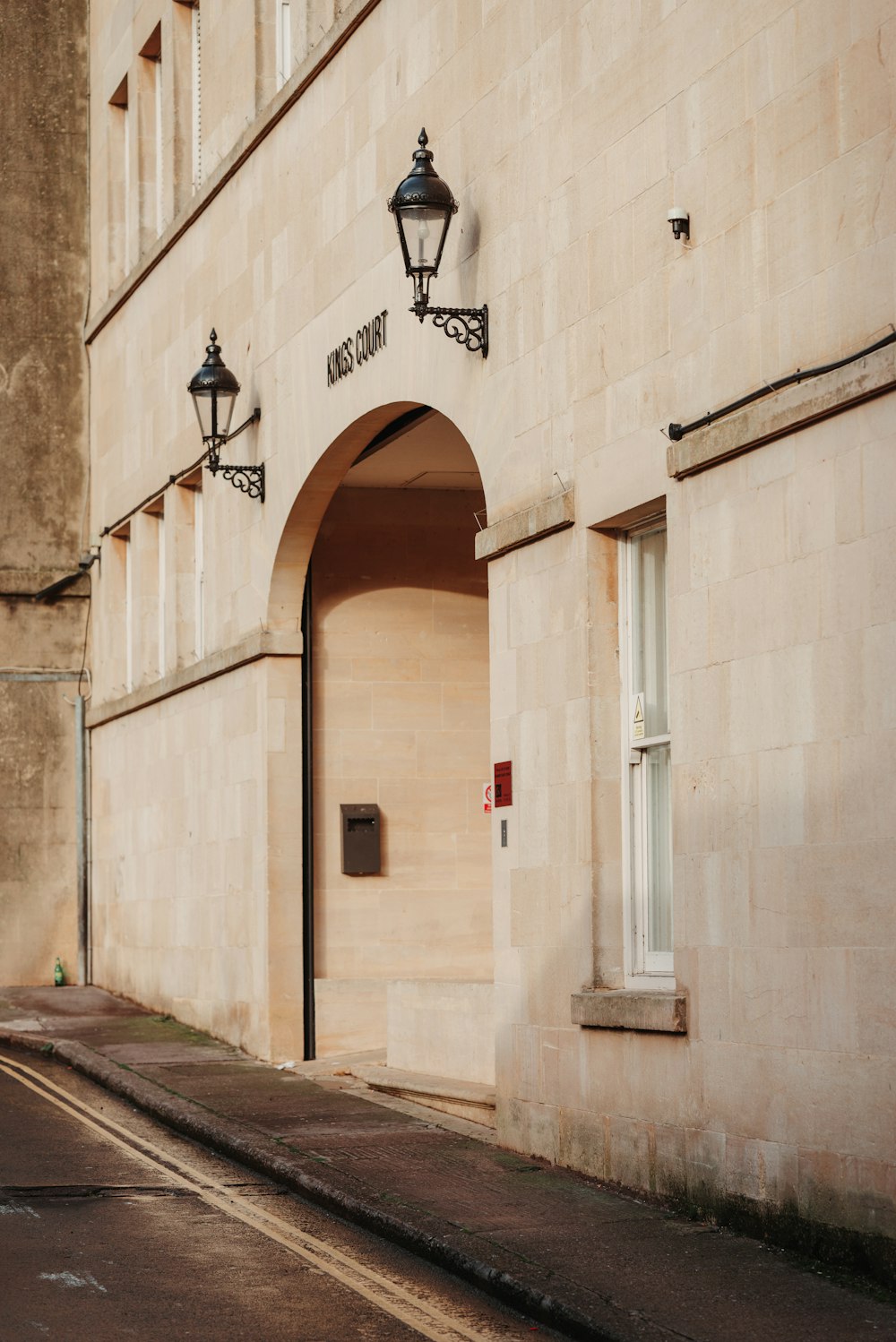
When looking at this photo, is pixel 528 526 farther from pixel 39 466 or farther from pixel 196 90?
pixel 39 466

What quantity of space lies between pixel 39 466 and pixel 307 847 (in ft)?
27.0

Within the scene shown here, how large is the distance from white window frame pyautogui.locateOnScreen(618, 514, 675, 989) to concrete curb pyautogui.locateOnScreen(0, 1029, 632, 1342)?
6.29 ft

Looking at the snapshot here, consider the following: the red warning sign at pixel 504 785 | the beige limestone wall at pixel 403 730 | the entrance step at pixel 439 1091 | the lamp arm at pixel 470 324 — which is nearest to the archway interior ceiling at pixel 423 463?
the beige limestone wall at pixel 403 730

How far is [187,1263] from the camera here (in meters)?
8.46

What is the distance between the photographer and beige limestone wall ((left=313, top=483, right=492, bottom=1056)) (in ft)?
53.8

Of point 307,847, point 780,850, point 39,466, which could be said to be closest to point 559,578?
point 780,850

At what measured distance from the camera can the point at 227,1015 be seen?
1667 cm

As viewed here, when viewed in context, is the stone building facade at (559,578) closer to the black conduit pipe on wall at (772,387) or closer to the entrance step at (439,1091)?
the black conduit pipe on wall at (772,387)

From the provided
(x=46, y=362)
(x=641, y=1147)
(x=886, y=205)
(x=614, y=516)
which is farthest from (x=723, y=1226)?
(x=46, y=362)

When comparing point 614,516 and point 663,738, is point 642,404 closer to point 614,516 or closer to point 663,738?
point 614,516

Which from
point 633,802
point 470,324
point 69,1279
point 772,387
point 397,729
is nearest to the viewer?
point 69,1279

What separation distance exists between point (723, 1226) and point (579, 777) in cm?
263

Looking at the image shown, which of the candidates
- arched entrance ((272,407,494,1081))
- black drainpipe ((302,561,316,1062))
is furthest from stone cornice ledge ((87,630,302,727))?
arched entrance ((272,407,494,1081))

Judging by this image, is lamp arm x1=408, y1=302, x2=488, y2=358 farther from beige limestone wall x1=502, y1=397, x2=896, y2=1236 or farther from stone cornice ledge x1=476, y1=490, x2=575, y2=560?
beige limestone wall x1=502, y1=397, x2=896, y2=1236
